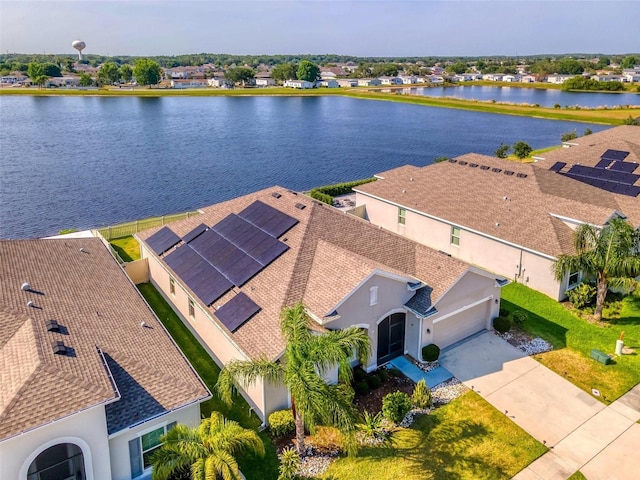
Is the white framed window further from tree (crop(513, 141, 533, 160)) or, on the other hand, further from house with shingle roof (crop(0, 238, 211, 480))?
tree (crop(513, 141, 533, 160))

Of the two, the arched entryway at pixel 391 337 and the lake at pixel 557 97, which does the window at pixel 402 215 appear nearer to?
the arched entryway at pixel 391 337

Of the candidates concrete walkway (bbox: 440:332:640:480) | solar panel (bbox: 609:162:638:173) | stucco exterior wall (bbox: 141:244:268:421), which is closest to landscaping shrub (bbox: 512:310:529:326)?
concrete walkway (bbox: 440:332:640:480)

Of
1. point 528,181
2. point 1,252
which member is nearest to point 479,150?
point 528,181

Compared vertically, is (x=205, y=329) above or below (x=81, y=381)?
below

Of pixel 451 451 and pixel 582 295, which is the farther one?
pixel 582 295

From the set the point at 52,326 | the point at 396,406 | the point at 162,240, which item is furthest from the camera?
the point at 162,240

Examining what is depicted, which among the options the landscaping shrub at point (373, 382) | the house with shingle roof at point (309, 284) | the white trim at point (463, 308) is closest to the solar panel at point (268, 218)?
the house with shingle roof at point (309, 284)

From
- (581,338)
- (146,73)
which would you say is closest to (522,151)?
(581,338)

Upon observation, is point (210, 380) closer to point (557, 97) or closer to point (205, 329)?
point (205, 329)
